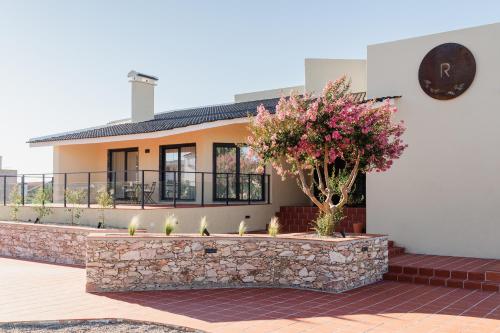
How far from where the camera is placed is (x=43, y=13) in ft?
50.2

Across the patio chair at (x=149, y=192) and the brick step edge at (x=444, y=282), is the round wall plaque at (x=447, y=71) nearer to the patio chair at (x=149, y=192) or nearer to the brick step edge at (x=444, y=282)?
the brick step edge at (x=444, y=282)

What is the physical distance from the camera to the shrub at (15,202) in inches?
656

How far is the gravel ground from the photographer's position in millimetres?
6641

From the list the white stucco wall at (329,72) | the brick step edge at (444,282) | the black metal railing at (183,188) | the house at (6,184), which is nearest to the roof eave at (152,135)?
the black metal railing at (183,188)

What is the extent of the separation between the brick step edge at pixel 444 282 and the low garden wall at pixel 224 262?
883 millimetres

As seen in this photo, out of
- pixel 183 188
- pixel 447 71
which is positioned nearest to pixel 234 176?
pixel 183 188

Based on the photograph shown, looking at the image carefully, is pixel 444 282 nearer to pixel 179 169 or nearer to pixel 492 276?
pixel 492 276

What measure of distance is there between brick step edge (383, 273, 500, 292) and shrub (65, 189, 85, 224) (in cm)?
914

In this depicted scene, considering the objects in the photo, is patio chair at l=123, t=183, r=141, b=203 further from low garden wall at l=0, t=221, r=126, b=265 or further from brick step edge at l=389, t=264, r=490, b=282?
brick step edge at l=389, t=264, r=490, b=282

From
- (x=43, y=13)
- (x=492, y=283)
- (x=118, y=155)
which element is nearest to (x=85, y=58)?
(x=43, y=13)

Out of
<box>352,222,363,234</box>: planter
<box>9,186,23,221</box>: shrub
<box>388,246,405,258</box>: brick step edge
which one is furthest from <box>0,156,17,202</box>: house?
<box>388,246,405,258</box>: brick step edge

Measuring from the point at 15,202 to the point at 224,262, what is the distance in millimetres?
10955

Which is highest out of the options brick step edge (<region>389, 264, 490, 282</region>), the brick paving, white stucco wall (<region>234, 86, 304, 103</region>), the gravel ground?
white stucco wall (<region>234, 86, 304, 103</region>)

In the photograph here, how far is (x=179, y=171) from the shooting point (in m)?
15.1
